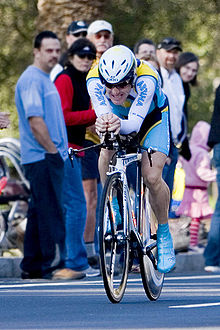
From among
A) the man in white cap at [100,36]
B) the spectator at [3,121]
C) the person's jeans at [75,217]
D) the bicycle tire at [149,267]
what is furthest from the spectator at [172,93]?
the bicycle tire at [149,267]

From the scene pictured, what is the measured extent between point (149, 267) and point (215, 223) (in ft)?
14.8

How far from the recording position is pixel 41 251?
11.5 m

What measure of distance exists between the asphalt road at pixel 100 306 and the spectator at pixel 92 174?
1.59 metres

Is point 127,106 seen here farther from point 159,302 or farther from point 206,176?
point 206,176

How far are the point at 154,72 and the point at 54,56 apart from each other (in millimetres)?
2965

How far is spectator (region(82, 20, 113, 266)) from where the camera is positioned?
40.5 feet

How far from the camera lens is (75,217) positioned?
1197 centimetres

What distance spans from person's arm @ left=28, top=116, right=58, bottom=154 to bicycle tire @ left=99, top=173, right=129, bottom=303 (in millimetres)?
2782

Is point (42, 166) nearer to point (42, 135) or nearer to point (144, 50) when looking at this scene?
point (42, 135)

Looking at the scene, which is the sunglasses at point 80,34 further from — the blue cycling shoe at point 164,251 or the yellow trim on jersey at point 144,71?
the blue cycling shoe at point 164,251

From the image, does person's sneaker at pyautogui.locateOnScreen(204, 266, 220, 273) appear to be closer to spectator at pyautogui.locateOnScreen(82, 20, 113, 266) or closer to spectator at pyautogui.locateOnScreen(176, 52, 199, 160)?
spectator at pyautogui.locateOnScreen(82, 20, 113, 266)

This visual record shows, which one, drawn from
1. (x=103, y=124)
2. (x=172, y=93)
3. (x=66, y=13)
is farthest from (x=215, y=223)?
(x=66, y=13)

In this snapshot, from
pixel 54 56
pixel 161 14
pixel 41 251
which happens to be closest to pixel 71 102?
pixel 54 56

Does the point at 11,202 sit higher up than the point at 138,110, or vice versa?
the point at 138,110
